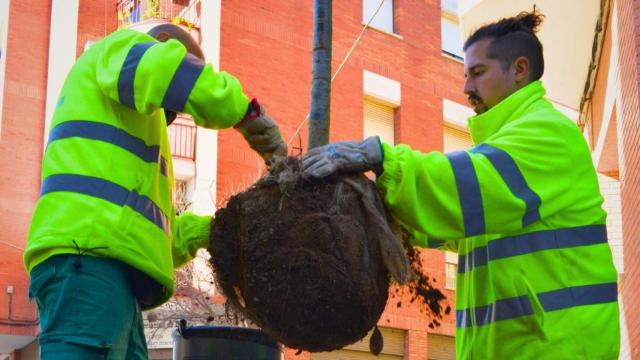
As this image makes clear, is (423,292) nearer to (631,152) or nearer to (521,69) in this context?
(521,69)

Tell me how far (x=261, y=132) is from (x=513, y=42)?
1.04 m

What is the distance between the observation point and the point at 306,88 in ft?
58.8

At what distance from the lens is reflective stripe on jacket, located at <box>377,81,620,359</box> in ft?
10.0

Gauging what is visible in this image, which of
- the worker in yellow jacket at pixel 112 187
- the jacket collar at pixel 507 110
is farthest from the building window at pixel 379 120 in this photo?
the worker in yellow jacket at pixel 112 187

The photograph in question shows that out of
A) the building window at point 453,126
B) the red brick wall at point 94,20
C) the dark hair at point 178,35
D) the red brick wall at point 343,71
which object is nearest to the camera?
the dark hair at point 178,35

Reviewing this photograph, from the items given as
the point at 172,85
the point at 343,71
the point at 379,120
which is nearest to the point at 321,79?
the point at 172,85

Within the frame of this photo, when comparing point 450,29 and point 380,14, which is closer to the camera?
point 380,14

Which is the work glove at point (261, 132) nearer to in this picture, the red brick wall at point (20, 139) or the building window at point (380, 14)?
the red brick wall at point (20, 139)

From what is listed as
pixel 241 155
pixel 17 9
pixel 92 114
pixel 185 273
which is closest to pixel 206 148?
pixel 241 155

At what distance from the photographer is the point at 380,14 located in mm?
20125

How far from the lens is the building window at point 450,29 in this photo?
21234 mm

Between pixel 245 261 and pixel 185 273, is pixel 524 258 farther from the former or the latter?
pixel 185 273

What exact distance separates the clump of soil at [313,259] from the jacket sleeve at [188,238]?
584 millimetres

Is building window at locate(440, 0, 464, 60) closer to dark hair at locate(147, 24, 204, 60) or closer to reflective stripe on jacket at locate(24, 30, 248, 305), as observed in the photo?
dark hair at locate(147, 24, 204, 60)
